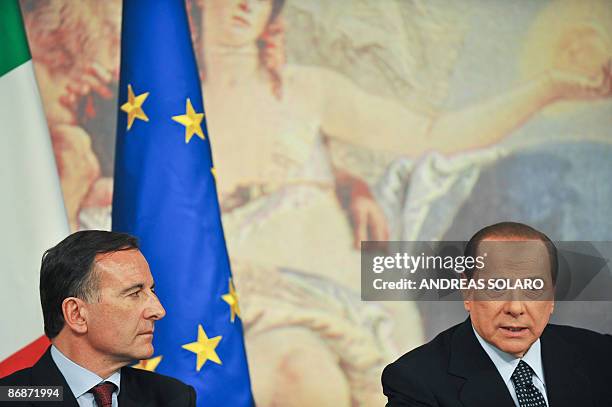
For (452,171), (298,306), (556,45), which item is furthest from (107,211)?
(556,45)

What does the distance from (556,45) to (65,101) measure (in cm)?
246

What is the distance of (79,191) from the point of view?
398 cm

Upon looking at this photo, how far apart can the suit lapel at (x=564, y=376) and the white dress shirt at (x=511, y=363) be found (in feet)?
0.05

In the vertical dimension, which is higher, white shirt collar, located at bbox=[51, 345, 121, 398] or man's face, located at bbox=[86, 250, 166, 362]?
man's face, located at bbox=[86, 250, 166, 362]

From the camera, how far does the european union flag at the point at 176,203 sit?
A: 9.59 feet

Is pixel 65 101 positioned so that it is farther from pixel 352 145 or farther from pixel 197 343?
pixel 197 343

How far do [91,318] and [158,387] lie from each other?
309mm

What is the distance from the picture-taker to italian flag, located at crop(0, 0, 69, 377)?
9.78 feet

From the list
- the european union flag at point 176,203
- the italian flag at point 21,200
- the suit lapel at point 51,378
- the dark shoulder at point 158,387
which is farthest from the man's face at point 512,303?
the italian flag at point 21,200

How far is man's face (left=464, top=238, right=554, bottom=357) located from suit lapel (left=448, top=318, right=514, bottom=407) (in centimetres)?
5

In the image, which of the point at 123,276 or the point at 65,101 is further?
the point at 65,101

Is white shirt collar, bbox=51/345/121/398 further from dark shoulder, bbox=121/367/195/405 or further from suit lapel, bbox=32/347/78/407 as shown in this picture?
dark shoulder, bbox=121/367/195/405

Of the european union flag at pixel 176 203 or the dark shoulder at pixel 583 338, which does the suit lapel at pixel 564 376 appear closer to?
the dark shoulder at pixel 583 338

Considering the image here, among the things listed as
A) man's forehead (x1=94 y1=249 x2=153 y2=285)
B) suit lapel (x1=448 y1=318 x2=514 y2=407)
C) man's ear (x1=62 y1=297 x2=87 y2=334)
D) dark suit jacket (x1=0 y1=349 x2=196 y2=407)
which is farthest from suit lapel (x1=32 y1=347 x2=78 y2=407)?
suit lapel (x1=448 y1=318 x2=514 y2=407)
